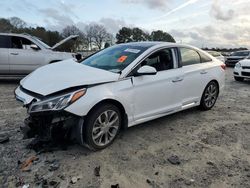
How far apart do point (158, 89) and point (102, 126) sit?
1.27 metres

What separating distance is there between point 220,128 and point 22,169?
355 centimetres

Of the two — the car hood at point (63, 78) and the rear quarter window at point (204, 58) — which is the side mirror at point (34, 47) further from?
the rear quarter window at point (204, 58)

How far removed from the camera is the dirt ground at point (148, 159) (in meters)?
3.26

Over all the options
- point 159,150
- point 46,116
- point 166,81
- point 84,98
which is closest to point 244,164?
point 159,150

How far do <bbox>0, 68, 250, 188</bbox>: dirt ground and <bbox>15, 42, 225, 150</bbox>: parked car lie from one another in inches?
12.8

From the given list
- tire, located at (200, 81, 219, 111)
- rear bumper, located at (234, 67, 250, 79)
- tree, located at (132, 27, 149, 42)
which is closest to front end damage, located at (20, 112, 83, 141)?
tire, located at (200, 81, 219, 111)

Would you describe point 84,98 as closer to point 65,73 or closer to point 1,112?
point 65,73

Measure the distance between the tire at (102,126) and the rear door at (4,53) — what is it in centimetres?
671

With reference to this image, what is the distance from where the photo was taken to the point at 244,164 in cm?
375

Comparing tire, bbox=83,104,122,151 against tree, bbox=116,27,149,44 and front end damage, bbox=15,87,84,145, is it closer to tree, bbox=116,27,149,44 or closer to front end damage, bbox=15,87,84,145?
front end damage, bbox=15,87,84,145

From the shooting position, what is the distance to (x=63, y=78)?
12.8 ft

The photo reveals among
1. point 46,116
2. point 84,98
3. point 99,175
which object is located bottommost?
point 99,175

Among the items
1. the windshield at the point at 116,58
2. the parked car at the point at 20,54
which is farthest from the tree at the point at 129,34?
the windshield at the point at 116,58

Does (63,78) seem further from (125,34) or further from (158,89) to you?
(125,34)
